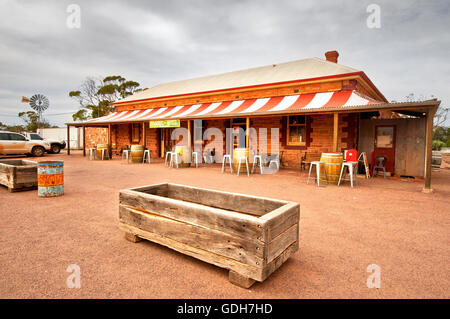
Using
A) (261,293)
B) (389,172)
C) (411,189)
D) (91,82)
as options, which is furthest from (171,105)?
(91,82)

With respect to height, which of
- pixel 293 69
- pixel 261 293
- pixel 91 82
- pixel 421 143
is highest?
pixel 91 82

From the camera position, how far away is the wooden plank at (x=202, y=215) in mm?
2082

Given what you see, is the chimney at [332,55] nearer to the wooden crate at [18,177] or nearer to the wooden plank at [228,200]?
the wooden plank at [228,200]

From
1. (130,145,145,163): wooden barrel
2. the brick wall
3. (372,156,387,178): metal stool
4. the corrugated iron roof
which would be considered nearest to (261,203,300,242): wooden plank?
(372,156,387,178): metal stool

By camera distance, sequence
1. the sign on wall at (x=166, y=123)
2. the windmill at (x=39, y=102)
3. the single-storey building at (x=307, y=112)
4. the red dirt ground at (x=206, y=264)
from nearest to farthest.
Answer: the red dirt ground at (x=206, y=264)
the single-storey building at (x=307, y=112)
the sign on wall at (x=166, y=123)
the windmill at (x=39, y=102)

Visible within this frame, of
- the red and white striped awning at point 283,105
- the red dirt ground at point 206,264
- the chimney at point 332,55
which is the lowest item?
the red dirt ground at point 206,264

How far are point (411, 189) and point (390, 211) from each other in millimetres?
2685

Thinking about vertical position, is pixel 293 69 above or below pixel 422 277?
above

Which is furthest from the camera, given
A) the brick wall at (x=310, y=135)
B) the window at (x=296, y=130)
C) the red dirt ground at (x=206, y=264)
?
the window at (x=296, y=130)

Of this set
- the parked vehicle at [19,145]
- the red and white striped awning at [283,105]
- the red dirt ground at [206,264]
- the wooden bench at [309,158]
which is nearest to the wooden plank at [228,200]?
the red dirt ground at [206,264]

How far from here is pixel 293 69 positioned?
12648 millimetres

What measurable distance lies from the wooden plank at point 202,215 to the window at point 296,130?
9.00m

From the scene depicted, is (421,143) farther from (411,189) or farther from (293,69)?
(293,69)

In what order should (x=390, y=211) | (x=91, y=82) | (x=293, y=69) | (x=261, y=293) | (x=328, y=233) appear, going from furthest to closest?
(x=91, y=82) < (x=293, y=69) < (x=390, y=211) < (x=328, y=233) < (x=261, y=293)
